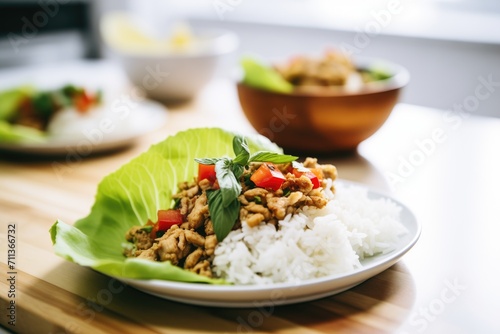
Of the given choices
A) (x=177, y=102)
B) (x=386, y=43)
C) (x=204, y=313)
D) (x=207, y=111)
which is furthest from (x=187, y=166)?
(x=386, y=43)

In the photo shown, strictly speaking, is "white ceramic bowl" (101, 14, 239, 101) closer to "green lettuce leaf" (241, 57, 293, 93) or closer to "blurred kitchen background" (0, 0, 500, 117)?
"green lettuce leaf" (241, 57, 293, 93)

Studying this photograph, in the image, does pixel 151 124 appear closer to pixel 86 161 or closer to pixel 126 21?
pixel 86 161

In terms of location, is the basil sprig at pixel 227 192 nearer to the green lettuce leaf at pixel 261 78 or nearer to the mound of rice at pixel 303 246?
the mound of rice at pixel 303 246

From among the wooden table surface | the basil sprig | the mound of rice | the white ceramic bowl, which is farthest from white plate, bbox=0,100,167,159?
the mound of rice

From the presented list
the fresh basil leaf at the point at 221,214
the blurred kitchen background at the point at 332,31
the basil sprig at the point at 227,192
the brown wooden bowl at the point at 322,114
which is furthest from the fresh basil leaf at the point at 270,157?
the blurred kitchen background at the point at 332,31

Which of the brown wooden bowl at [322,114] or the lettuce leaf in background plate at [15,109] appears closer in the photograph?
the brown wooden bowl at [322,114]
